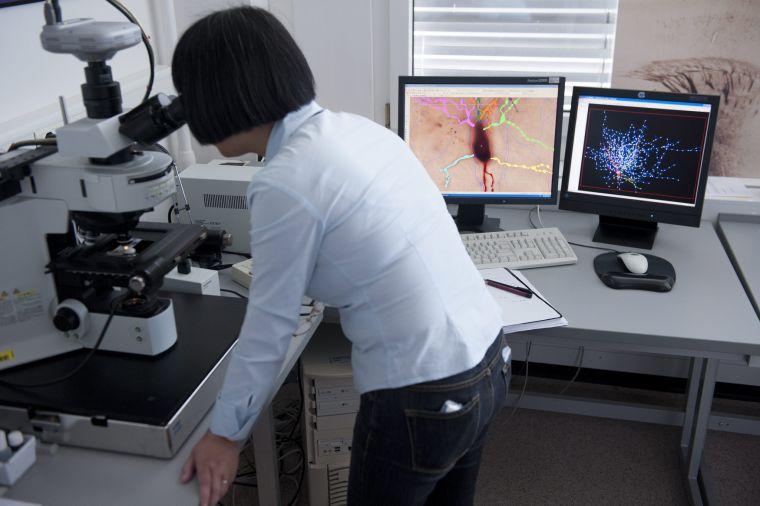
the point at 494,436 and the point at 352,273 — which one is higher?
the point at 352,273

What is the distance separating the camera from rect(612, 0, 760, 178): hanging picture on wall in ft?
7.23

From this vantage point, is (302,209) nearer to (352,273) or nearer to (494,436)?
(352,273)

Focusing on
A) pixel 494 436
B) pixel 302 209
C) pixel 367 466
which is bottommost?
pixel 494 436

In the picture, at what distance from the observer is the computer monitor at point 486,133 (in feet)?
6.98

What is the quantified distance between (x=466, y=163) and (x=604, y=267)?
0.51 meters

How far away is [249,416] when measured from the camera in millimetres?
1175

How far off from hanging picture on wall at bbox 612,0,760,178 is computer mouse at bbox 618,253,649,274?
666 mm

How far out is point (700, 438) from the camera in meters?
2.19

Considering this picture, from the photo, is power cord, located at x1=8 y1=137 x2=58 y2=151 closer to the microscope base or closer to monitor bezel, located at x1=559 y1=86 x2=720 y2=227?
Answer: the microscope base

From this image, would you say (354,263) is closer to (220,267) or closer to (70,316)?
(70,316)

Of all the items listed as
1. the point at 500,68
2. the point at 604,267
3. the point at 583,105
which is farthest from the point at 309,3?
the point at 604,267

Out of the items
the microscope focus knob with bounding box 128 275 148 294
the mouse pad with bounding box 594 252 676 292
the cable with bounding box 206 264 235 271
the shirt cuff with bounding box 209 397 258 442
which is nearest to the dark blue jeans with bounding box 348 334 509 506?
the shirt cuff with bounding box 209 397 258 442

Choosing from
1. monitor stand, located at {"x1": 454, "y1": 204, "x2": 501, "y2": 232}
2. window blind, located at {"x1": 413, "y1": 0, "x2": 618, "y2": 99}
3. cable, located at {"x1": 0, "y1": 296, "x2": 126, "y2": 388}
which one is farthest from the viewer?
window blind, located at {"x1": 413, "y1": 0, "x2": 618, "y2": 99}

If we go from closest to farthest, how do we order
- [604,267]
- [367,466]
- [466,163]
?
1. [367,466]
2. [604,267]
3. [466,163]
